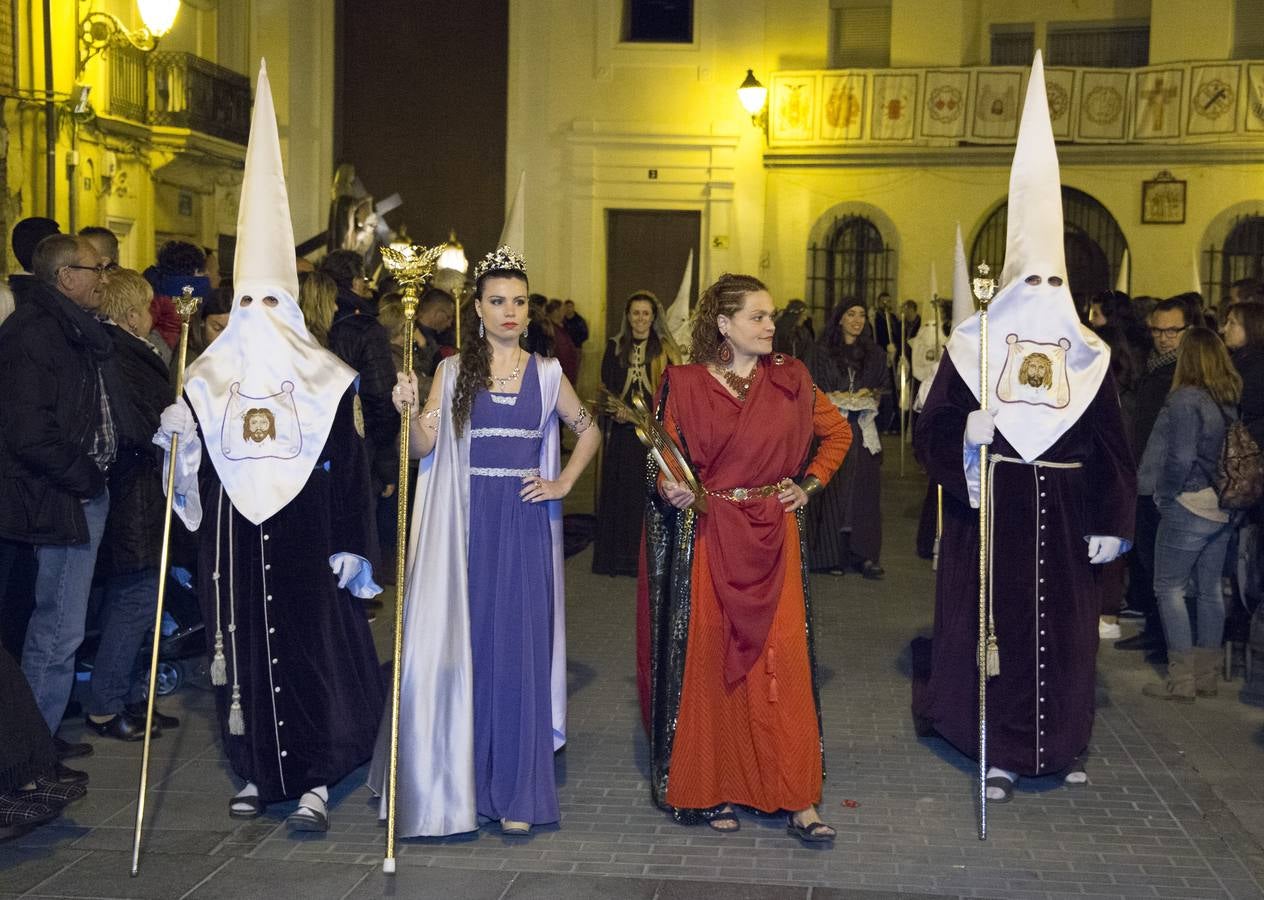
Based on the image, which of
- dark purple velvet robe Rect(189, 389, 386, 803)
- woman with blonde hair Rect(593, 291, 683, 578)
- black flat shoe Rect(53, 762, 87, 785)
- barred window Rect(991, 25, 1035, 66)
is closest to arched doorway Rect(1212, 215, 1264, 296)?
barred window Rect(991, 25, 1035, 66)

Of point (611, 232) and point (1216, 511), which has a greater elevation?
point (611, 232)

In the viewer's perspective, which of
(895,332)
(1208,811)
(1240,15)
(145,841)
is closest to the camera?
(145,841)

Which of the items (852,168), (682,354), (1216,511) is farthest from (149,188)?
(1216,511)

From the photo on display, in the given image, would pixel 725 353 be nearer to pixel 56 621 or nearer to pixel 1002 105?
pixel 56 621

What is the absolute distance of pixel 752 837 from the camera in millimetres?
5645

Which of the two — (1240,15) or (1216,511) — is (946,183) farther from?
(1216,511)

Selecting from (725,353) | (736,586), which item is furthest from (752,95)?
(736,586)

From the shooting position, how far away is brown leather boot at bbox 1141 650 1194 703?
7.77 meters

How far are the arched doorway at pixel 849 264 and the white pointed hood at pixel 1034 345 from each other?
18160 millimetres

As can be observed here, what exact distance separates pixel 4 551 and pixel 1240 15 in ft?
69.5

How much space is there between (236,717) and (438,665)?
2.49ft

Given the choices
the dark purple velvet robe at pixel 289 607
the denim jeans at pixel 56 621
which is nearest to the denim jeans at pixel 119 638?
the denim jeans at pixel 56 621

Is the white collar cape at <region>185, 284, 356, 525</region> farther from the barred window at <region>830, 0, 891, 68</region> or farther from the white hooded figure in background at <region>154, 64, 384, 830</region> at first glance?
the barred window at <region>830, 0, 891, 68</region>

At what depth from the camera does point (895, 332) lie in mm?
21781
